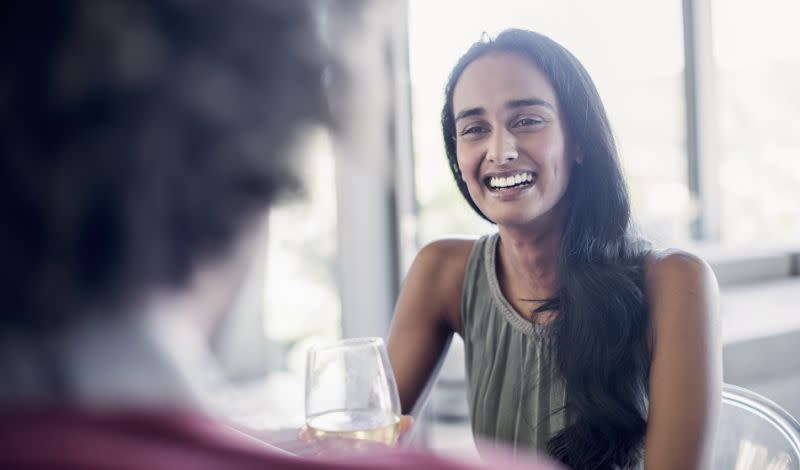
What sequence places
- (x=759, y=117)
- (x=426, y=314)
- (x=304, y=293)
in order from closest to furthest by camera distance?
(x=426, y=314) < (x=304, y=293) < (x=759, y=117)

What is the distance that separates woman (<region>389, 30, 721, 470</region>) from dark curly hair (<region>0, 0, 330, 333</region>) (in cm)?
115

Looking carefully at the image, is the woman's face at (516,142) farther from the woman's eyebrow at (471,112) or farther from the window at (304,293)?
the window at (304,293)

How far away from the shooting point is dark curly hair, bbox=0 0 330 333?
12.8 inches

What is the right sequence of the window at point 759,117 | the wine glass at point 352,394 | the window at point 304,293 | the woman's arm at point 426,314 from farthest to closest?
the window at point 759,117
the window at point 304,293
the woman's arm at point 426,314
the wine glass at point 352,394

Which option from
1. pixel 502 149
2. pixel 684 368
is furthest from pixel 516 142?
pixel 684 368

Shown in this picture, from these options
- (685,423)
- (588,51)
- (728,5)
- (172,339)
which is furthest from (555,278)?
(728,5)

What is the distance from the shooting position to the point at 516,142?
1.56m

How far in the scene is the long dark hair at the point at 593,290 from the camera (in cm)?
145

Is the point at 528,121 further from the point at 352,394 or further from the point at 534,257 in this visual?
the point at 352,394

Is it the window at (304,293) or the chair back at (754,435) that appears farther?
the window at (304,293)

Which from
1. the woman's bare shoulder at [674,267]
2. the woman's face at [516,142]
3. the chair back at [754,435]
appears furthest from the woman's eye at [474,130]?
the chair back at [754,435]

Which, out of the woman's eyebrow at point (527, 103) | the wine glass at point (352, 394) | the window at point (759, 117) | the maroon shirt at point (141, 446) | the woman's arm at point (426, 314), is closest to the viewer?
the maroon shirt at point (141, 446)

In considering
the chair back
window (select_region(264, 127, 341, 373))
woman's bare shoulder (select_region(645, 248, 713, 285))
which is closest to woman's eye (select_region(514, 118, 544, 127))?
woman's bare shoulder (select_region(645, 248, 713, 285))

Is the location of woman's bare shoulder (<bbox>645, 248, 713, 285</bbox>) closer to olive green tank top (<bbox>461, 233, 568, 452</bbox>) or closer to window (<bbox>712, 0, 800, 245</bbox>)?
olive green tank top (<bbox>461, 233, 568, 452</bbox>)
